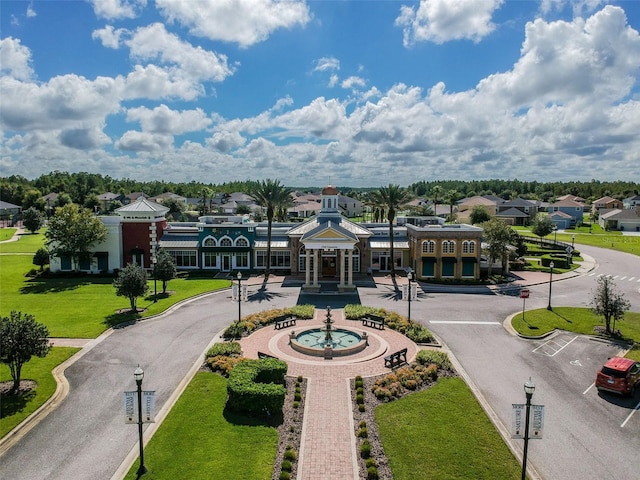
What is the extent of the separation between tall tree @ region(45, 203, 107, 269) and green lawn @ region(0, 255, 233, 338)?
339cm

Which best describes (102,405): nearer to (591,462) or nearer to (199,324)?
(199,324)

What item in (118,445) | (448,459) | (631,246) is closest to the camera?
(448,459)

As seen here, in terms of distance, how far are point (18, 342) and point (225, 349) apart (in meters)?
11.2

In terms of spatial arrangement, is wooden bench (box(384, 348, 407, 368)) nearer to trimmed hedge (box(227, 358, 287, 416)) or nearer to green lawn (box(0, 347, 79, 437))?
trimmed hedge (box(227, 358, 287, 416))

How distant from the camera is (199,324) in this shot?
119 feet

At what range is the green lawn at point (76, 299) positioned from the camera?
35.9 m

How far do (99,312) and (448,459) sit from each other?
3241 cm

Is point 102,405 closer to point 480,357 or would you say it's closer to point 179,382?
point 179,382

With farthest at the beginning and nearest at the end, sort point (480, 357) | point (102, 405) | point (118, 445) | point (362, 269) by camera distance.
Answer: point (362, 269)
point (480, 357)
point (102, 405)
point (118, 445)

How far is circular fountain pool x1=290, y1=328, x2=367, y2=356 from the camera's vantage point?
29.6m

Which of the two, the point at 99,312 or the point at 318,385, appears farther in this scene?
the point at 99,312

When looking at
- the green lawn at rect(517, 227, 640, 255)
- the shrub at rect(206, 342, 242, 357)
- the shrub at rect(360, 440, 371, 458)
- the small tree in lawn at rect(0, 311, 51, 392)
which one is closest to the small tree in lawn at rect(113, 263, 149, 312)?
the shrub at rect(206, 342, 242, 357)

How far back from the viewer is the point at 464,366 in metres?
27.8

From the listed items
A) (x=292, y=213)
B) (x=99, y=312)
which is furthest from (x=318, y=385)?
(x=292, y=213)
